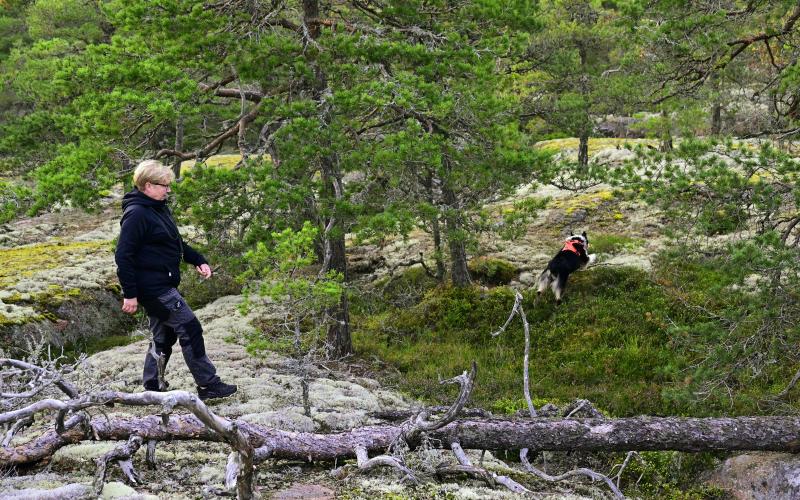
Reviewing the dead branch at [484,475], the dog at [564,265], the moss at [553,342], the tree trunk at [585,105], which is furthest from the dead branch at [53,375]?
the tree trunk at [585,105]

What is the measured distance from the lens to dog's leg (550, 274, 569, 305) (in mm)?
12297

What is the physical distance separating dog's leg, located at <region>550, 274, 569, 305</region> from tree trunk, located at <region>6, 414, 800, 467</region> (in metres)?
6.17

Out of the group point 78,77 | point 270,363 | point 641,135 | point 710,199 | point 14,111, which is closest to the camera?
point 710,199

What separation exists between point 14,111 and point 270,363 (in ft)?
112

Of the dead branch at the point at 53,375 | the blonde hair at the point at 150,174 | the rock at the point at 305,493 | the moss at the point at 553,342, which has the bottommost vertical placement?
the moss at the point at 553,342

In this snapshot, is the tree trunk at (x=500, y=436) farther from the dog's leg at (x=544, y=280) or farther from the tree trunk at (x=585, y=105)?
the tree trunk at (x=585, y=105)

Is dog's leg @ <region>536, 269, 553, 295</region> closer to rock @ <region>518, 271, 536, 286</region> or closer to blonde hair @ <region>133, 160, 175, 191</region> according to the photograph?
rock @ <region>518, 271, 536, 286</region>

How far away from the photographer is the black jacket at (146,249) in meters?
5.95

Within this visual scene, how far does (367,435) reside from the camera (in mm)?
5359

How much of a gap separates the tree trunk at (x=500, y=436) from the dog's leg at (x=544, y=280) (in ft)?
21.3

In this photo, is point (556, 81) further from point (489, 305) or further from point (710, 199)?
point (710, 199)

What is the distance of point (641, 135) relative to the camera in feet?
109

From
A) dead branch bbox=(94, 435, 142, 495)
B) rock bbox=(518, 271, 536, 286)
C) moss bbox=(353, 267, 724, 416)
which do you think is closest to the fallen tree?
dead branch bbox=(94, 435, 142, 495)

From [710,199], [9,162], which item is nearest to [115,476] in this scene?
[710,199]
